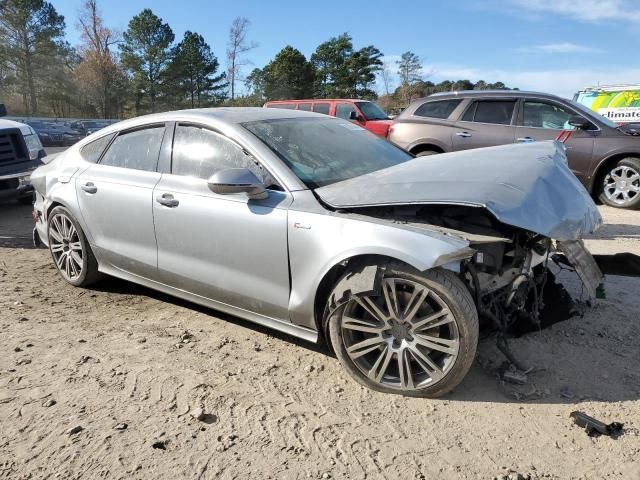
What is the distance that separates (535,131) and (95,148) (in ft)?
21.2

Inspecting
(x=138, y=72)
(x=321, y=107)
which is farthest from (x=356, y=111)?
(x=138, y=72)

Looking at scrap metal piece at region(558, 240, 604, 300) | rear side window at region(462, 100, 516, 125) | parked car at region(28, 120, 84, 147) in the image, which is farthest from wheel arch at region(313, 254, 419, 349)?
parked car at region(28, 120, 84, 147)

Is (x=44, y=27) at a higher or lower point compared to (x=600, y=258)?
higher

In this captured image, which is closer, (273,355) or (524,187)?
(524,187)

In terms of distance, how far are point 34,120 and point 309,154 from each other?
30.2m

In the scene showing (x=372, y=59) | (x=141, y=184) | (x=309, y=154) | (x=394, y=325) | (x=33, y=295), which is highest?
(x=372, y=59)

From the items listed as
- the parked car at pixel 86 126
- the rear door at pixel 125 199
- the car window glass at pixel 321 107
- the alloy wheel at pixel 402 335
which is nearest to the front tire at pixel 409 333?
the alloy wheel at pixel 402 335

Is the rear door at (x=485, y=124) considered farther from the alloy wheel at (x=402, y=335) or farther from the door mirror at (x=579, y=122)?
the alloy wheel at (x=402, y=335)

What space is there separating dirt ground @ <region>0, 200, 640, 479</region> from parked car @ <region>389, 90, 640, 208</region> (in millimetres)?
4518

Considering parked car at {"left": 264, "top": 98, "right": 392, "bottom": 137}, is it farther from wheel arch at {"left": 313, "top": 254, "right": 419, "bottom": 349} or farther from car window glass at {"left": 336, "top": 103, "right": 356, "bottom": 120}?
wheel arch at {"left": 313, "top": 254, "right": 419, "bottom": 349}

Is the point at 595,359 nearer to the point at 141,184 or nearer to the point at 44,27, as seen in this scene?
the point at 141,184

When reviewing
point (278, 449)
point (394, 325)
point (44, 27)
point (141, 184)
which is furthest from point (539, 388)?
point (44, 27)

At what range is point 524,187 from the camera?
115 inches

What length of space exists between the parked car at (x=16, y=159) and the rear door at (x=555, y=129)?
7.41 meters
